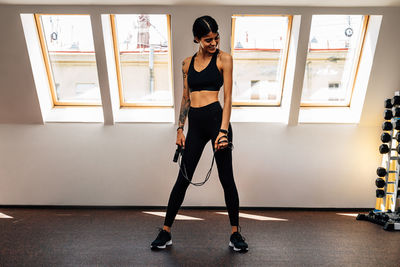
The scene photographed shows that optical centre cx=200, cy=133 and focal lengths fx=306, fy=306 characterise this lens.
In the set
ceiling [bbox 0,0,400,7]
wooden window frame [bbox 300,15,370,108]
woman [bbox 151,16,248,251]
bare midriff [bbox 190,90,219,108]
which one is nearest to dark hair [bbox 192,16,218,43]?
woman [bbox 151,16,248,251]

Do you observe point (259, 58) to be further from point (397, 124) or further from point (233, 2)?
point (397, 124)

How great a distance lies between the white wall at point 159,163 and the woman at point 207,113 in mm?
1020

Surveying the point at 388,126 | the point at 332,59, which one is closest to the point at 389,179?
the point at 388,126

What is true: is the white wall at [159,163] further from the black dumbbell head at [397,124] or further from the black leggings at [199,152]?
the black leggings at [199,152]

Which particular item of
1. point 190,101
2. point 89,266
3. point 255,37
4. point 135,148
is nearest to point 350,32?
point 255,37

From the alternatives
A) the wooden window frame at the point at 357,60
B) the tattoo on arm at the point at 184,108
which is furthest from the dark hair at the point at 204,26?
the wooden window frame at the point at 357,60

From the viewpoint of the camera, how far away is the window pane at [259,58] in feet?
9.87

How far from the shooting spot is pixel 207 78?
202 cm

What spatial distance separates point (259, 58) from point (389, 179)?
1.73 meters

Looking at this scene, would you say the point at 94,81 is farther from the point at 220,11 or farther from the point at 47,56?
the point at 220,11

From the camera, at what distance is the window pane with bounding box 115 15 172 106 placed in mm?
3041

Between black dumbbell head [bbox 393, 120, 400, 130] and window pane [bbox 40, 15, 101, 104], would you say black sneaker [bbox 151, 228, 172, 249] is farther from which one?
black dumbbell head [bbox 393, 120, 400, 130]

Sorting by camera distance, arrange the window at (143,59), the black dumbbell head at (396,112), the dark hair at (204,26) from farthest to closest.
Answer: the window at (143,59), the black dumbbell head at (396,112), the dark hair at (204,26)

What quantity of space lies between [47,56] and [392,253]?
349 centimetres
